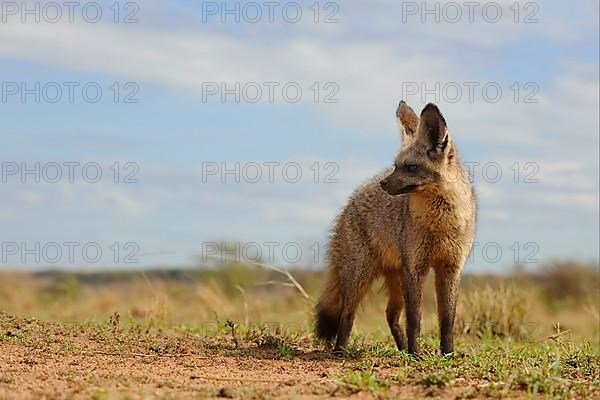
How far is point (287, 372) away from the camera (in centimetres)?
750

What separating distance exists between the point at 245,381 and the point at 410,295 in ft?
7.33

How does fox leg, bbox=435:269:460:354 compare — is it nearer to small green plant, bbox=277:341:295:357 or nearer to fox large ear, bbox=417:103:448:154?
fox large ear, bbox=417:103:448:154

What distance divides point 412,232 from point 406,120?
52.2 inches

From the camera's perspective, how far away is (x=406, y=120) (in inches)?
358

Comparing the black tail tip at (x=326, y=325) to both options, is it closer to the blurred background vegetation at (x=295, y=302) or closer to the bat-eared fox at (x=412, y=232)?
the bat-eared fox at (x=412, y=232)

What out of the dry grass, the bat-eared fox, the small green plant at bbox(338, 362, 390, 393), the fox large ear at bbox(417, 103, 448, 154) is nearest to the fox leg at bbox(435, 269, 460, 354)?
the bat-eared fox

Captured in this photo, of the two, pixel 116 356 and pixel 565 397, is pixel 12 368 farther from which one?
pixel 565 397

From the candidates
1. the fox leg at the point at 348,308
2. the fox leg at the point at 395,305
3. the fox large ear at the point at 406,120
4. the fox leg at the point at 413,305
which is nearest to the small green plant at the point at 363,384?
the fox leg at the point at 413,305

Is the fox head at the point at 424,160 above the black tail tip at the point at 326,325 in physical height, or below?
above

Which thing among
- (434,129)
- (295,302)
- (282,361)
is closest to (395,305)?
(282,361)

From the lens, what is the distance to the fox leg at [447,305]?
852cm

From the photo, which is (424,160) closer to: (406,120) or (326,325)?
(406,120)

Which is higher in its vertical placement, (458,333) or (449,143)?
(449,143)

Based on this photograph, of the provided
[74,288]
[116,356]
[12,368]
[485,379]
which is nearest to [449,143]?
[485,379]
